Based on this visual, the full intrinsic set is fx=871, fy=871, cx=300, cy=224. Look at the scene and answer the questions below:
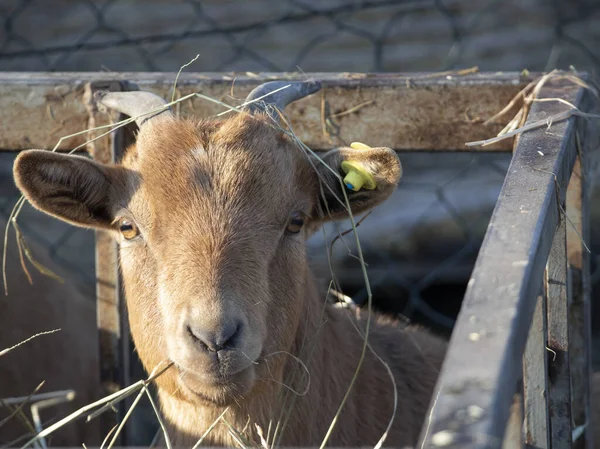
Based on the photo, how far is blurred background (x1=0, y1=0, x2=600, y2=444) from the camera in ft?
21.6

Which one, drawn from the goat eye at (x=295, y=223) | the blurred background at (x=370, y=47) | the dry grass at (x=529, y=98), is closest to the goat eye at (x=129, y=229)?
the goat eye at (x=295, y=223)

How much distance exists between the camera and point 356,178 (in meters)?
2.62

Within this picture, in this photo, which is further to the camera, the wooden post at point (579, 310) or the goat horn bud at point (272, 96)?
the wooden post at point (579, 310)

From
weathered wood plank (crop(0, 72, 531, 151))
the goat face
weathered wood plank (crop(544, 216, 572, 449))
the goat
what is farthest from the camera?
the goat

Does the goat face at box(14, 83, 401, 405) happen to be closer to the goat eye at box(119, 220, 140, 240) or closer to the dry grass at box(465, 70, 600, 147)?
the goat eye at box(119, 220, 140, 240)

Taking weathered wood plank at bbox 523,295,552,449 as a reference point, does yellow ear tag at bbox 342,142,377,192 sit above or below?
above

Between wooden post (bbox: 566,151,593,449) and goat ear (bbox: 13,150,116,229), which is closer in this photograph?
goat ear (bbox: 13,150,116,229)

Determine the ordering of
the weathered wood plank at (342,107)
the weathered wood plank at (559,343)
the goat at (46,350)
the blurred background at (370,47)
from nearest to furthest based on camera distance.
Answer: the weathered wood plank at (559,343)
the weathered wood plank at (342,107)
the goat at (46,350)
the blurred background at (370,47)

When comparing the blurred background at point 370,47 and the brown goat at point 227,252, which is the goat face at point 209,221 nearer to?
the brown goat at point 227,252

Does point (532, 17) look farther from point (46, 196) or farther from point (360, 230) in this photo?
point (46, 196)

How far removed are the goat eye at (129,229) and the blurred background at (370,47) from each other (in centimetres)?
396

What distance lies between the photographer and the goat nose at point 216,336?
2121 millimetres

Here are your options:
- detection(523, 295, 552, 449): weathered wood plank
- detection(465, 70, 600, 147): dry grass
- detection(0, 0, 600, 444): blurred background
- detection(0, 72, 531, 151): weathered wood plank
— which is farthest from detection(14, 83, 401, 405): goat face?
detection(0, 0, 600, 444): blurred background

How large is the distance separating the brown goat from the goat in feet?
3.99
